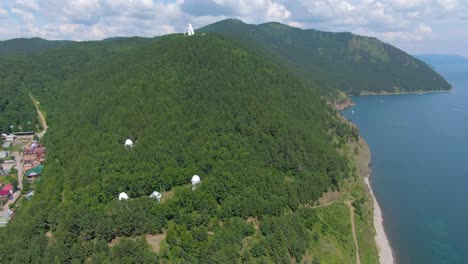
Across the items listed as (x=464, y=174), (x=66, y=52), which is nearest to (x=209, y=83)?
(x=464, y=174)

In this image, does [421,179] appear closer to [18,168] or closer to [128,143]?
[128,143]

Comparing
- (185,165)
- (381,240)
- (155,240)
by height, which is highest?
(185,165)

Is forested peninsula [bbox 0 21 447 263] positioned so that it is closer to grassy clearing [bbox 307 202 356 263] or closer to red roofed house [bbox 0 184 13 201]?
grassy clearing [bbox 307 202 356 263]

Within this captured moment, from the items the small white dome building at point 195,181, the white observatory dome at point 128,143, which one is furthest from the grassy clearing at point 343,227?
the white observatory dome at point 128,143

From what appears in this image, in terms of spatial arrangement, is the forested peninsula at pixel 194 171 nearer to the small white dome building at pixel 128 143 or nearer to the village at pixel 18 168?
the small white dome building at pixel 128 143

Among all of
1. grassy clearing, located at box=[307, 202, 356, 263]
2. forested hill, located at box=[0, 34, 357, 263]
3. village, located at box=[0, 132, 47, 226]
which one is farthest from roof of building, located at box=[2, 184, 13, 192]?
grassy clearing, located at box=[307, 202, 356, 263]

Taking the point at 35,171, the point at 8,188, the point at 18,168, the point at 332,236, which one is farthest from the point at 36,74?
the point at 332,236
